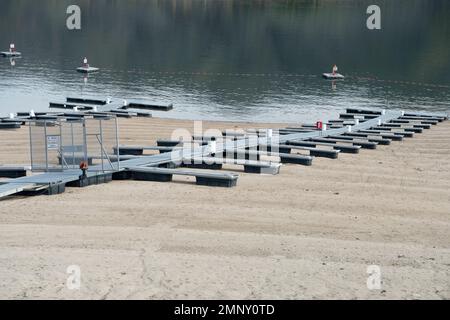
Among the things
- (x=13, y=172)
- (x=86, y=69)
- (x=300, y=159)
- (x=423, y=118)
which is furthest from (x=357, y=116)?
(x=86, y=69)

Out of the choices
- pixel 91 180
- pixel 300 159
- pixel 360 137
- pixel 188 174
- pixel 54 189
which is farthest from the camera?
pixel 360 137

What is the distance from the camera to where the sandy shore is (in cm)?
1023

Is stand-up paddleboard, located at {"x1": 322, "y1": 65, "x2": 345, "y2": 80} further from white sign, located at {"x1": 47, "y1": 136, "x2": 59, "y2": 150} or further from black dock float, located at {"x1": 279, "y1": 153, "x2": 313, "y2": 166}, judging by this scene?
white sign, located at {"x1": 47, "y1": 136, "x2": 59, "y2": 150}

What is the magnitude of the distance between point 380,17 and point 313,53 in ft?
103

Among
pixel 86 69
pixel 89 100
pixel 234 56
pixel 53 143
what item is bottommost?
pixel 89 100

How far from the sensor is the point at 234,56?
6381 cm

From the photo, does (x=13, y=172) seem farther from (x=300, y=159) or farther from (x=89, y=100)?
(x=89, y=100)

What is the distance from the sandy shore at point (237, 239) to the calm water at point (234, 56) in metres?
22.5

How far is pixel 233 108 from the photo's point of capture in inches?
1640

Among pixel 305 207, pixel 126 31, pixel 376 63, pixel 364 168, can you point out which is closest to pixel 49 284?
pixel 305 207

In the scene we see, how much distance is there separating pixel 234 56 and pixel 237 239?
5228cm

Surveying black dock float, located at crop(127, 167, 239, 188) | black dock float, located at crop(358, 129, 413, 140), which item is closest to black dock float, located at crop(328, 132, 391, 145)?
black dock float, located at crop(358, 129, 413, 140)

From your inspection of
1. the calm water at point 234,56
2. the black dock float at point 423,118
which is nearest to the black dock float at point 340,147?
the black dock float at point 423,118
